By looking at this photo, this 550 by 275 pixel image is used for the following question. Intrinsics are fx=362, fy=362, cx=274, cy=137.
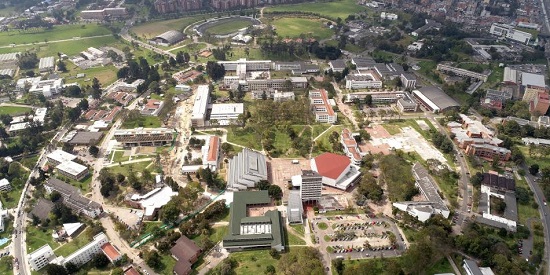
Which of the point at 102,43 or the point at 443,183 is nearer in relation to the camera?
the point at 443,183

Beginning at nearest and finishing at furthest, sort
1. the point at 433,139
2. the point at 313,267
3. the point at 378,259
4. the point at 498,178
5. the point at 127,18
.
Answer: the point at 313,267, the point at 378,259, the point at 498,178, the point at 433,139, the point at 127,18

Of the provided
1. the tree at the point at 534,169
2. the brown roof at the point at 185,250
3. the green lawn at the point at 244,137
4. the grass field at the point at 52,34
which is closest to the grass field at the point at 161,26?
the grass field at the point at 52,34

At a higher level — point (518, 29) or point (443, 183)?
point (518, 29)

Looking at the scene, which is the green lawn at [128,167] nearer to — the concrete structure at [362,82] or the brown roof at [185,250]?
the brown roof at [185,250]

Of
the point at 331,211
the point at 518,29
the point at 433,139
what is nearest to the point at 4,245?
the point at 331,211

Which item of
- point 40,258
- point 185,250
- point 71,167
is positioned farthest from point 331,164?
point 71,167

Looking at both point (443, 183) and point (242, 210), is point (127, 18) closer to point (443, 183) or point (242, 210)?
point (242, 210)

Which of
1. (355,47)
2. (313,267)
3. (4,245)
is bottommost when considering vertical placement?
(4,245)

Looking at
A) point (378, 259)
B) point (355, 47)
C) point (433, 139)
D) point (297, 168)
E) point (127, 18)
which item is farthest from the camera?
point (127, 18)
